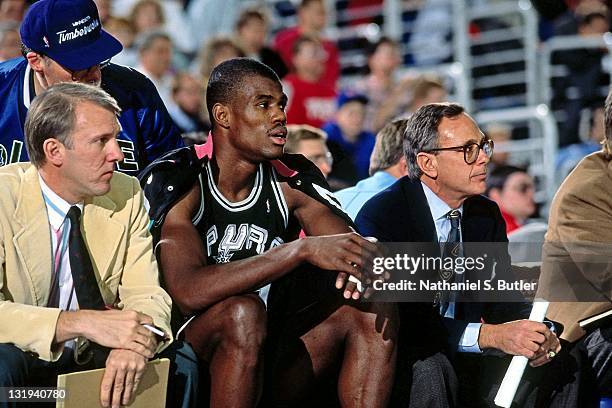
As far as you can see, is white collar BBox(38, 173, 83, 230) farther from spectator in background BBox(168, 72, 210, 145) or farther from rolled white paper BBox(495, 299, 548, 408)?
spectator in background BBox(168, 72, 210, 145)

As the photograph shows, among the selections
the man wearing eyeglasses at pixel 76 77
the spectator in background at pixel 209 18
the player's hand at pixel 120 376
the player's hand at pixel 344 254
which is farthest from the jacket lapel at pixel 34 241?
the spectator in background at pixel 209 18

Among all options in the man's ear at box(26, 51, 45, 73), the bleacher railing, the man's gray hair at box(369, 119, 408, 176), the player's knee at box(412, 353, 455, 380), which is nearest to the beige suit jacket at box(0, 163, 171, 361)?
the man's ear at box(26, 51, 45, 73)

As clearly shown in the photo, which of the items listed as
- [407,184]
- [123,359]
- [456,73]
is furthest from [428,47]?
[123,359]

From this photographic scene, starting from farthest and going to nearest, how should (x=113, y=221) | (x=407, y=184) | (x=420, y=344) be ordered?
(x=407, y=184)
(x=420, y=344)
(x=113, y=221)

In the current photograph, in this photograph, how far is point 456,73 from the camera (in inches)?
388

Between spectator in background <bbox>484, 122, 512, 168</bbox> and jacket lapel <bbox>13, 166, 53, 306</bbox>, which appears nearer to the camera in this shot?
jacket lapel <bbox>13, 166, 53, 306</bbox>

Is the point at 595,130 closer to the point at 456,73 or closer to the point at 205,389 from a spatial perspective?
the point at 456,73

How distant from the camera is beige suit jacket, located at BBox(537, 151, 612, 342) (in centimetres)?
450

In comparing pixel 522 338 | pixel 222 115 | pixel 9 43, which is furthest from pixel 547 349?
pixel 9 43

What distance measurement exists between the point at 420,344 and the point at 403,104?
500 centimetres

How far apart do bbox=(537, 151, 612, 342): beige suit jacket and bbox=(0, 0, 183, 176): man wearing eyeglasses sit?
1752 mm

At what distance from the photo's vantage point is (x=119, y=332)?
3.48 meters

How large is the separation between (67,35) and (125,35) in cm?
496

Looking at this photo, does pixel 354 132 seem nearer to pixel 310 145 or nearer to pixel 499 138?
pixel 499 138
